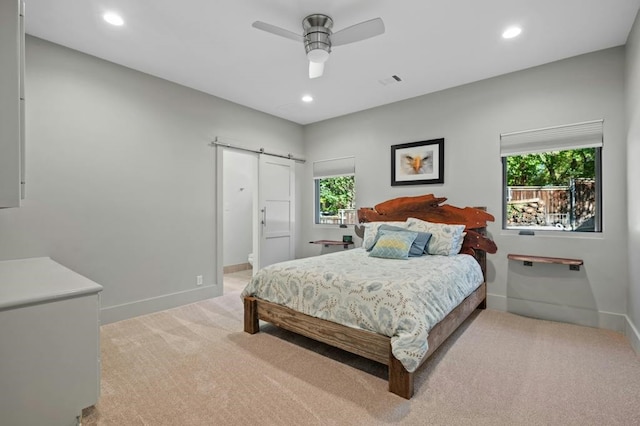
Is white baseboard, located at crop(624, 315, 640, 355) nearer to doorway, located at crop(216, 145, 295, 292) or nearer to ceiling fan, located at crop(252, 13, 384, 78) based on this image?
ceiling fan, located at crop(252, 13, 384, 78)

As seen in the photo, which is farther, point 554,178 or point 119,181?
point 554,178

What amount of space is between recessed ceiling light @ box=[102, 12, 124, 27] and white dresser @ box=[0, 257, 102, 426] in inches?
82.1

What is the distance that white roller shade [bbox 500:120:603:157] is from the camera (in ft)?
9.96

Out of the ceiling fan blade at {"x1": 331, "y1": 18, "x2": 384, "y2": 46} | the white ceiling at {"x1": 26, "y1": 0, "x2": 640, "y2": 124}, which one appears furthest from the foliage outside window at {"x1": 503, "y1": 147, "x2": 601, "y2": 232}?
the ceiling fan blade at {"x1": 331, "y1": 18, "x2": 384, "y2": 46}

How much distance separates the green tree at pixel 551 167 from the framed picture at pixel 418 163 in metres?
0.79

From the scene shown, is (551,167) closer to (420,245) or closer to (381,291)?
(420,245)

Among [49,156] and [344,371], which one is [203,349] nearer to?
[344,371]

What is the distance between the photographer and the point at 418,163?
13.6 ft

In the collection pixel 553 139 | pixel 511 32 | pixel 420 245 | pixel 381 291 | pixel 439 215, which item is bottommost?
pixel 381 291

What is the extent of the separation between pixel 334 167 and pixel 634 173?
3487 millimetres

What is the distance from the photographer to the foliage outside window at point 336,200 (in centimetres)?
503

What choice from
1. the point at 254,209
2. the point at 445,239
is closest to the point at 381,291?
the point at 445,239

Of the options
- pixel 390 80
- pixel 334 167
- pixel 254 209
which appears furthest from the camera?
pixel 334 167

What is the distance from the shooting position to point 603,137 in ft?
9.79
